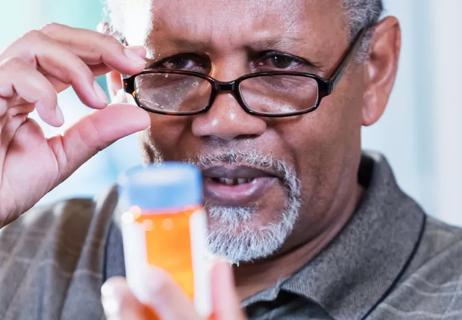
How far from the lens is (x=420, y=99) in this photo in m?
2.84

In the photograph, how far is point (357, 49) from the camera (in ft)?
5.27

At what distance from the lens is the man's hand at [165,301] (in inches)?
33.8

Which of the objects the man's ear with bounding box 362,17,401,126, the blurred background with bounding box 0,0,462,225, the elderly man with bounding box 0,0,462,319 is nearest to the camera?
the elderly man with bounding box 0,0,462,319

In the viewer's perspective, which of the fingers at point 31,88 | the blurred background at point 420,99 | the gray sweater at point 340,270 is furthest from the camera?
the blurred background at point 420,99

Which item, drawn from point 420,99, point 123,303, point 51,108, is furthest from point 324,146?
point 420,99

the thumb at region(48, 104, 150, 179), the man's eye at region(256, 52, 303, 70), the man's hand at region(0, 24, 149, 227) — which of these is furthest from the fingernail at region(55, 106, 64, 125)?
the man's eye at region(256, 52, 303, 70)

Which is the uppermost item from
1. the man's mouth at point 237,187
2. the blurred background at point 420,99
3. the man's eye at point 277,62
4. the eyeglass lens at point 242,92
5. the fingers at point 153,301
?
the fingers at point 153,301

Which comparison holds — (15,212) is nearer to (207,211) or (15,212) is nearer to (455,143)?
(207,211)

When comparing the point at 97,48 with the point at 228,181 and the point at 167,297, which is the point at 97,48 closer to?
the point at 228,181

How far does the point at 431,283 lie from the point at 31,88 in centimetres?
73

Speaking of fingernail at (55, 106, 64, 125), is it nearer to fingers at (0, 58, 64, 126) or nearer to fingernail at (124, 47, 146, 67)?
fingers at (0, 58, 64, 126)

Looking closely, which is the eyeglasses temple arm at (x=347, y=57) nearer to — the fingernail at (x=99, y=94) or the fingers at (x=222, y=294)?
the fingernail at (x=99, y=94)

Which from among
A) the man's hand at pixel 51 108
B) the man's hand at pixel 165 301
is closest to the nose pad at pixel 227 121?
the man's hand at pixel 51 108

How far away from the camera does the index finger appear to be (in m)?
1.39
